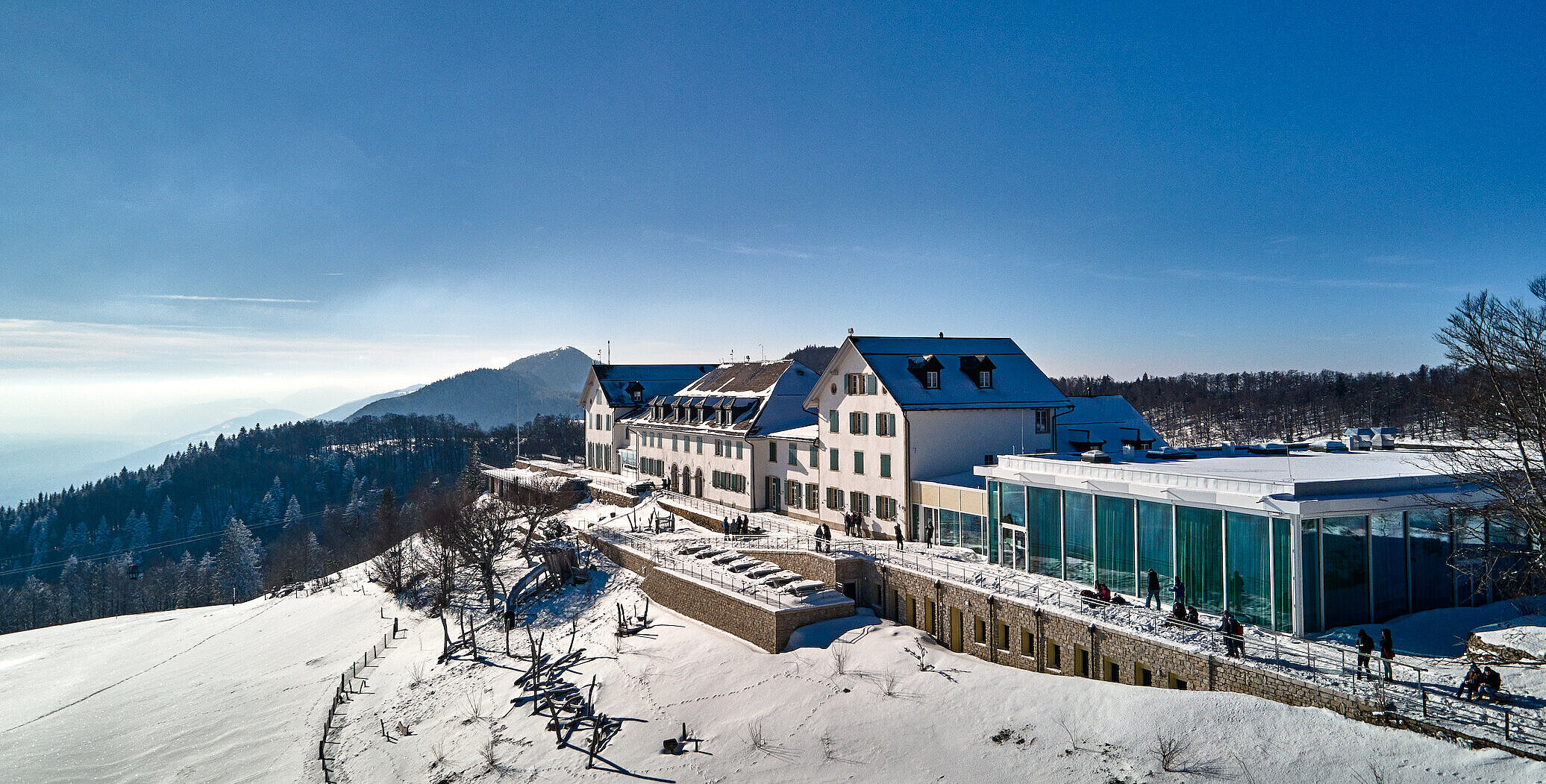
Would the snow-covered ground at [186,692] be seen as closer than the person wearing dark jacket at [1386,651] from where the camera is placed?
A: No

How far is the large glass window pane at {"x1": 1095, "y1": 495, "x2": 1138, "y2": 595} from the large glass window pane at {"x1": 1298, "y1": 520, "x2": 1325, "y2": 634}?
520cm

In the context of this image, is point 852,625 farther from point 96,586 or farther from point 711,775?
point 96,586

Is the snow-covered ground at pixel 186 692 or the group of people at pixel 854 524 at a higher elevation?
the group of people at pixel 854 524

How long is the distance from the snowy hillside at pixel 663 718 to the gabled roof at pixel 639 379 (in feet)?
97.9

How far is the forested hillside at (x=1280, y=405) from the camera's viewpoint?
4449 inches

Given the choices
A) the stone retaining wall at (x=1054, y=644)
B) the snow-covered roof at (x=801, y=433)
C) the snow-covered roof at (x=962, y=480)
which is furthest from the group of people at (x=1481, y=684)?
the snow-covered roof at (x=801, y=433)

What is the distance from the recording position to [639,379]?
72.3m

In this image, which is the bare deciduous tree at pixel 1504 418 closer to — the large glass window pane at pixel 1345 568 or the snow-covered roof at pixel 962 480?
the large glass window pane at pixel 1345 568

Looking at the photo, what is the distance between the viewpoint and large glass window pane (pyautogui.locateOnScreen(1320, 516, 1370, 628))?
2158 centimetres

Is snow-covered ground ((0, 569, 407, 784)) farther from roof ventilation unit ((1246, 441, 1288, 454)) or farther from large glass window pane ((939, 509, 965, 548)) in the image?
roof ventilation unit ((1246, 441, 1288, 454))

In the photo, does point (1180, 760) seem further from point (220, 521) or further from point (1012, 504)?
point (220, 521)

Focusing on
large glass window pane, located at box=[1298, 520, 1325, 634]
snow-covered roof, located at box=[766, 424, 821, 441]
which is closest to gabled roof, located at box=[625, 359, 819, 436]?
snow-covered roof, located at box=[766, 424, 821, 441]

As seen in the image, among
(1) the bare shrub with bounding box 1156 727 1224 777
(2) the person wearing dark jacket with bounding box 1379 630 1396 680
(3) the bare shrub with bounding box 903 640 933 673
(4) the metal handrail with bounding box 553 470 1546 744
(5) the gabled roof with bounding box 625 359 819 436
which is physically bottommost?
(3) the bare shrub with bounding box 903 640 933 673

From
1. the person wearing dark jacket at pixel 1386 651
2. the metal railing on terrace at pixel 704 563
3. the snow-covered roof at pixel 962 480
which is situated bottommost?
the metal railing on terrace at pixel 704 563
